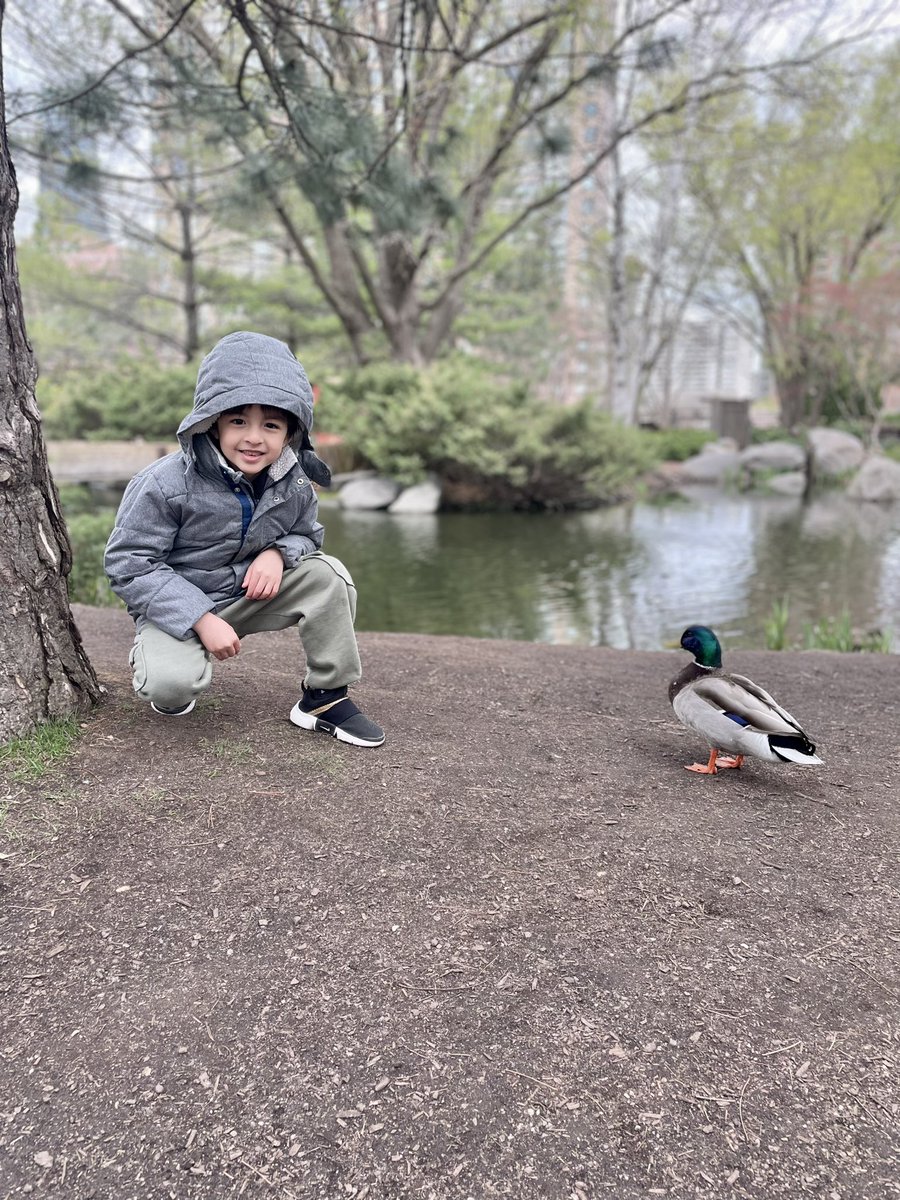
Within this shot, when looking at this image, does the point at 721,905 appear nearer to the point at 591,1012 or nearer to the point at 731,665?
the point at 591,1012

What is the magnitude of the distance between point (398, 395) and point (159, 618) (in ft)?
36.9

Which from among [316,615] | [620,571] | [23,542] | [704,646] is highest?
[23,542]

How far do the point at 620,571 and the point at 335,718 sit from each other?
6.53m

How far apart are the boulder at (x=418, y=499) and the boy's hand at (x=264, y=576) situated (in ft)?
36.0

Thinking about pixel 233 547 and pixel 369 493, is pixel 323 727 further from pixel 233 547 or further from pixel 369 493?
pixel 369 493

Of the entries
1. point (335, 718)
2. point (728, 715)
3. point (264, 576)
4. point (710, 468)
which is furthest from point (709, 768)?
point (710, 468)

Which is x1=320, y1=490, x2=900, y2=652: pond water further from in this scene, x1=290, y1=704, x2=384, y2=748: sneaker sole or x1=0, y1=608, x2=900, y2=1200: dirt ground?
x1=0, y1=608, x2=900, y2=1200: dirt ground

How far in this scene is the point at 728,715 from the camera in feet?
7.30

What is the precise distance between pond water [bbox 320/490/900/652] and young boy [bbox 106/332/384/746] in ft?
11.6

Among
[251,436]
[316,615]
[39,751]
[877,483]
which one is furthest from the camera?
[877,483]

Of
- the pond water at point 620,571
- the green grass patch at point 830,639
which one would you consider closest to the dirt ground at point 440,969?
the green grass patch at point 830,639

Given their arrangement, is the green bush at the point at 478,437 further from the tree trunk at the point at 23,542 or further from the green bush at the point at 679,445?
the tree trunk at the point at 23,542

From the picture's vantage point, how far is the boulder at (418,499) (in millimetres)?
13391

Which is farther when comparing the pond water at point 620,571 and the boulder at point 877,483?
the boulder at point 877,483
